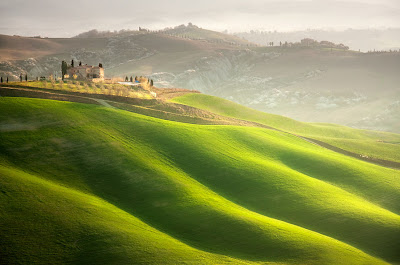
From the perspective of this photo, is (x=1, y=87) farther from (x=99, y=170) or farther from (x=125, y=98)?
(x=99, y=170)

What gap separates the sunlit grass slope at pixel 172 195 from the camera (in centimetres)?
3275

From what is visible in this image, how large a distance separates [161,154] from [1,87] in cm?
2604

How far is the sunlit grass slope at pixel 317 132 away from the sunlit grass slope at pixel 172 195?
611 inches

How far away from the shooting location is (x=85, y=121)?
5291 cm

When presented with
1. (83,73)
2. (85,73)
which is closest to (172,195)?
(85,73)

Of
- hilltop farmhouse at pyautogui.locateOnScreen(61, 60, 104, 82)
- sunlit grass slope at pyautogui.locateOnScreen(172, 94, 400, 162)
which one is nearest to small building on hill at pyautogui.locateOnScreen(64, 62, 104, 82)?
hilltop farmhouse at pyautogui.locateOnScreen(61, 60, 104, 82)

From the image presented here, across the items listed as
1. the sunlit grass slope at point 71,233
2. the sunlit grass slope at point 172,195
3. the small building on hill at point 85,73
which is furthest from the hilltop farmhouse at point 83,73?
the sunlit grass slope at point 71,233

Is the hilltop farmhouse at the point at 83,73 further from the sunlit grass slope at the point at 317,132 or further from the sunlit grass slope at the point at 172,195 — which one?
the sunlit grass slope at the point at 172,195

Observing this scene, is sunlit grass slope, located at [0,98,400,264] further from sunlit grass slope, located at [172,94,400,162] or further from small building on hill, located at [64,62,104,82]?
small building on hill, located at [64,62,104,82]

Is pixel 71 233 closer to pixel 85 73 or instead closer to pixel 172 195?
pixel 172 195

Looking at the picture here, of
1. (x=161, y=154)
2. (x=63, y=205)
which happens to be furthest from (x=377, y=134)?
(x=63, y=205)

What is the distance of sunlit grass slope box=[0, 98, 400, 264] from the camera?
32.8m

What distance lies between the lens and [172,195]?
41.0 m

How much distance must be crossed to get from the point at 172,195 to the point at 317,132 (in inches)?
2396
